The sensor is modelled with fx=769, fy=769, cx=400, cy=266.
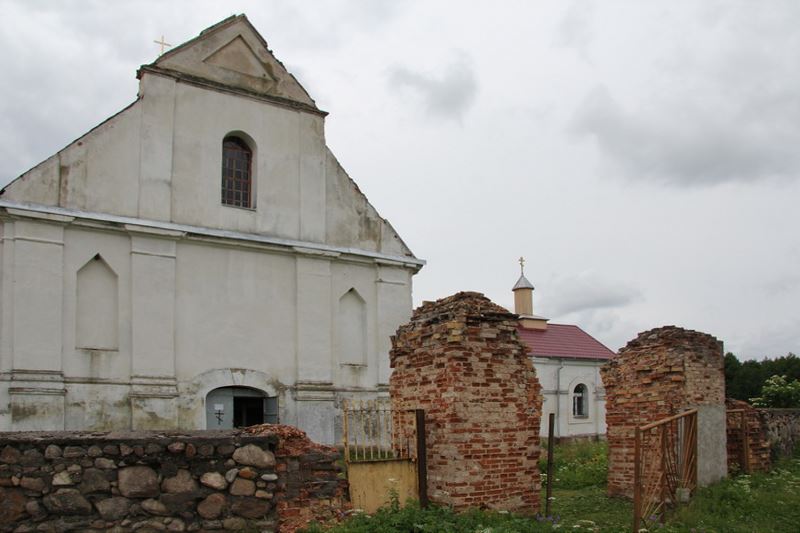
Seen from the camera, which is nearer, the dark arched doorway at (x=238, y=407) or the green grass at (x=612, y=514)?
the green grass at (x=612, y=514)

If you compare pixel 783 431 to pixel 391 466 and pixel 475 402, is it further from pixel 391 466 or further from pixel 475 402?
pixel 391 466

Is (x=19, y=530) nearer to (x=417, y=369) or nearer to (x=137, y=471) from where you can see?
(x=137, y=471)

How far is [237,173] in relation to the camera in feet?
51.1

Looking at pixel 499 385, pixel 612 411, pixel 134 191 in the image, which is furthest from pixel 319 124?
pixel 499 385

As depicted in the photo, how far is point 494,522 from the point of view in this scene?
24.7 ft

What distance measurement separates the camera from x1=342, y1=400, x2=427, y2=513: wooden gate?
773cm

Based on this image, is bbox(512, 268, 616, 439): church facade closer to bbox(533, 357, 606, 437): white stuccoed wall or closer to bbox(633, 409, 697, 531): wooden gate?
bbox(533, 357, 606, 437): white stuccoed wall

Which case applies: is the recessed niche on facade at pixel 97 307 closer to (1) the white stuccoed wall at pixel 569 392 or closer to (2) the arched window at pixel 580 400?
(1) the white stuccoed wall at pixel 569 392

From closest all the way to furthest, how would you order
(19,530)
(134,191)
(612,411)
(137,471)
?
(19,530), (137,471), (612,411), (134,191)

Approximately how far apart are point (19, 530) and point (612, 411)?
8.61 meters

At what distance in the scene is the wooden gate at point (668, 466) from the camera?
8625 mm

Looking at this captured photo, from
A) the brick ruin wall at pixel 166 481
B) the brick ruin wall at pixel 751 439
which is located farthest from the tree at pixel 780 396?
the brick ruin wall at pixel 166 481

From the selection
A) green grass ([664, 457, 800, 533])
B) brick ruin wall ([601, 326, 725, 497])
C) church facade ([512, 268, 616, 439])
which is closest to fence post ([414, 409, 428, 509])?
green grass ([664, 457, 800, 533])

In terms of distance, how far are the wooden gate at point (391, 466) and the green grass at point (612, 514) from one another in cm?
27
